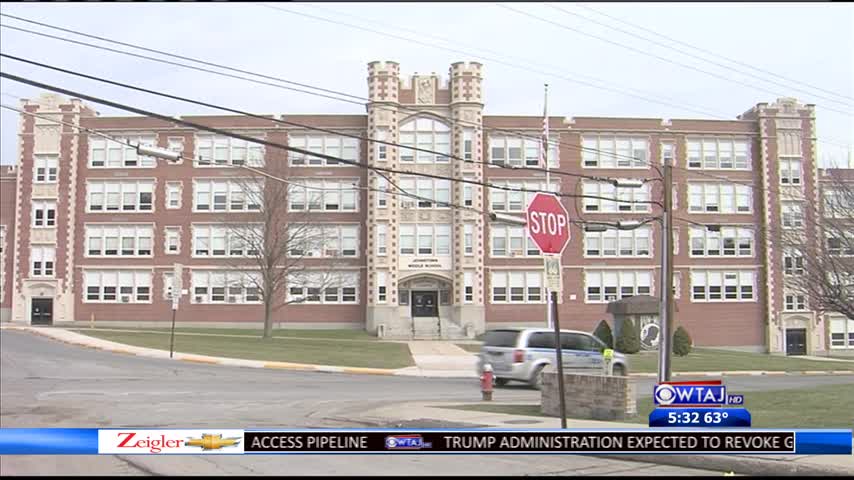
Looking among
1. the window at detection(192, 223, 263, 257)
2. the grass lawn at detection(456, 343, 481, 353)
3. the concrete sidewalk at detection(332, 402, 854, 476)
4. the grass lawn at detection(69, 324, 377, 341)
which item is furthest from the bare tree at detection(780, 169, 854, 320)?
the window at detection(192, 223, 263, 257)

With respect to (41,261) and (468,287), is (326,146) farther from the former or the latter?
(41,261)

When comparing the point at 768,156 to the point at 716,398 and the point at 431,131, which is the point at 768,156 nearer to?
the point at 716,398

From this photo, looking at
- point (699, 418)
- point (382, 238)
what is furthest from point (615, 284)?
point (699, 418)

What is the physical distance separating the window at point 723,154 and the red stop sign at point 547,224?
1931 cm

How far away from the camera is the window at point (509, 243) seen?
55.5 meters

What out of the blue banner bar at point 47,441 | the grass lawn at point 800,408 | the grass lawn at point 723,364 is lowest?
the grass lawn at point 723,364

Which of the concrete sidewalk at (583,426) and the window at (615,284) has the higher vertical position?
the window at (615,284)

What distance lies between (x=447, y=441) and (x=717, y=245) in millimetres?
48671

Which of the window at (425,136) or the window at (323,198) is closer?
the window at (323,198)

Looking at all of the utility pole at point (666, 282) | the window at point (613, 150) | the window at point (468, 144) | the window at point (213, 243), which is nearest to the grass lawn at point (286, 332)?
the window at point (213, 243)

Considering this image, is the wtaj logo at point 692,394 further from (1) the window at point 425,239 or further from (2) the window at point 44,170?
(2) the window at point 44,170

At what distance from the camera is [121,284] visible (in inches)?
2228

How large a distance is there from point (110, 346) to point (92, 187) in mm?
20867

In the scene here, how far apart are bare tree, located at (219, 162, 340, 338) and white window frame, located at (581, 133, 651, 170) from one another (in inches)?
673
